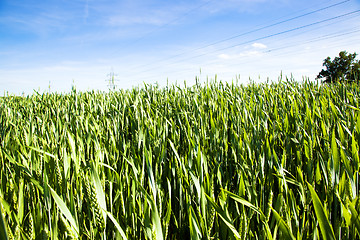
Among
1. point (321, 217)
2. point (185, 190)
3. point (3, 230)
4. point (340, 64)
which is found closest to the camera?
point (3, 230)

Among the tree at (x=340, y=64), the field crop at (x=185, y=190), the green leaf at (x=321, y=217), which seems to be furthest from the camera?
the tree at (x=340, y=64)

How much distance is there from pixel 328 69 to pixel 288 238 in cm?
4437

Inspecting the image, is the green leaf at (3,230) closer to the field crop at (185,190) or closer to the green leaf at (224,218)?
the field crop at (185,190)

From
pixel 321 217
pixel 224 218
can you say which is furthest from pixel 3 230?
pixel 321 217

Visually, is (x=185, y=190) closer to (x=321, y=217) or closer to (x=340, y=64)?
(x=321, y=217)

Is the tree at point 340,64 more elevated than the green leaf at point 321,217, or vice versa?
the tree at point 340,64

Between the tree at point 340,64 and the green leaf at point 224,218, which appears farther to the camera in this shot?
the tree at point 340,64

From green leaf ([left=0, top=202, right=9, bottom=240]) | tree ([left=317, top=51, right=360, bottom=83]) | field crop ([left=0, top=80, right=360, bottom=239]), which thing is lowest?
field crop ([left=0, top=80, right=360, bottom=239])

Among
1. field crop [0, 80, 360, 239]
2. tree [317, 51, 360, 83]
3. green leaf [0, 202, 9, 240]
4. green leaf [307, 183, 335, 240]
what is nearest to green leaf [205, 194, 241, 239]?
field crop [0, 80, 360, 239]

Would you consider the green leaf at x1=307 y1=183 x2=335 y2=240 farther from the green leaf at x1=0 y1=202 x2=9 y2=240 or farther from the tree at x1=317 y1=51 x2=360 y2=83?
the tree at x1=317 y1=51 x2=360 y2=83

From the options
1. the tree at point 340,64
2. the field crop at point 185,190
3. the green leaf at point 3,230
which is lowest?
the field crop at point 185,190

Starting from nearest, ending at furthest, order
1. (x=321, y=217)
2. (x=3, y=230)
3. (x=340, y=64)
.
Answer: (x=3, y=230), (x=321, y=217), (x=340, y=64)

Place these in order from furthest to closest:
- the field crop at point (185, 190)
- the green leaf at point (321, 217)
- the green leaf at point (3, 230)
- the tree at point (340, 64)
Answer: the tree at point (340, 64) → the field crop at point (185, 190) → the green leaf at point (321, 217) → the green leaf at point (3, 230)

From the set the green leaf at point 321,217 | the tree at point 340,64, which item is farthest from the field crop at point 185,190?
the tree at point 340,64
